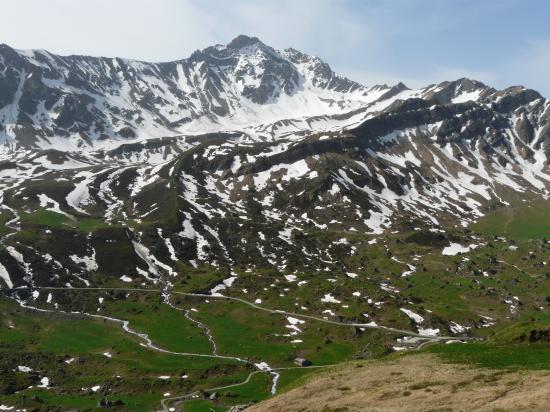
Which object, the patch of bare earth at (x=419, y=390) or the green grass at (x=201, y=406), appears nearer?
the patch of bare earth at (x=419, y=390)

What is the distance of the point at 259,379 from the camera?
106562 mm

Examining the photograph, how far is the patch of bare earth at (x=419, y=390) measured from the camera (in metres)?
36.5

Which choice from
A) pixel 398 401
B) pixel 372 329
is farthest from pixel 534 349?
pixel 372 329

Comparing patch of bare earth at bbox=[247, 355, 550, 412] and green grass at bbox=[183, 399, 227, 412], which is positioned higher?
patch of bare earth at bbox=[247, 355, 550, 412]

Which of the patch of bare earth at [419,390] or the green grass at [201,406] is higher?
the patch of bare earth at [419,390]

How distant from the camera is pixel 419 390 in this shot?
140 feet

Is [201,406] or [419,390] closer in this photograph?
[419,390]

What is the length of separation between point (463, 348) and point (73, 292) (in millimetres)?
143201

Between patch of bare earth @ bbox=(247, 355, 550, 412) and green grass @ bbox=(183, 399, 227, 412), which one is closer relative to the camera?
patch of bare earth @ bbox=(247, 355, 550, 412)

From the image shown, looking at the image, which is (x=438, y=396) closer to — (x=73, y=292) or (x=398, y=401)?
(x=398, y=401)

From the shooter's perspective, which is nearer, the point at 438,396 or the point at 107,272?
the point at 438,396

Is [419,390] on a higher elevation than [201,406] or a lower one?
higher

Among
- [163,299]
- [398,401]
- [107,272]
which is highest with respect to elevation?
[107,272]

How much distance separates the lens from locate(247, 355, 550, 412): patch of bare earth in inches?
1437
